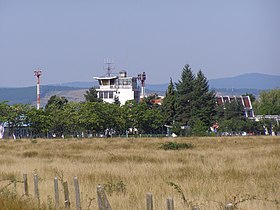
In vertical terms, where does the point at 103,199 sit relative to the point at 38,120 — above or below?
below

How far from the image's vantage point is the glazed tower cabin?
12988 cm

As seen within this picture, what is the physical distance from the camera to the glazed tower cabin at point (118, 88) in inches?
5113

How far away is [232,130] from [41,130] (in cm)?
3288

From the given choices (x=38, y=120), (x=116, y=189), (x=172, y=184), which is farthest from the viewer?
(x=38, y=120)

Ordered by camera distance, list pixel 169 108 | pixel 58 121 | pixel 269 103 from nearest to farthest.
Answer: pixel 58 121, pixel 169 108, pixel 269 103

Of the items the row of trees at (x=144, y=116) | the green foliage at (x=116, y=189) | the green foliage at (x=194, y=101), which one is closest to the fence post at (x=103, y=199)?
the green foliage at (x=116, y=189)

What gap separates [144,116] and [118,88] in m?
39.8

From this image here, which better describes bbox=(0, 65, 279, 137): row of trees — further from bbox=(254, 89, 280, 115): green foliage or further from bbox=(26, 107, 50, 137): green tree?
bbox=(254, 89, 280, 115): green foliage

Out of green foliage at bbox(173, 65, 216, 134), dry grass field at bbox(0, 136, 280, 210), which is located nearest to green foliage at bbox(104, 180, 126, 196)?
dry grass field at bbox(0, 136, 280, 210)

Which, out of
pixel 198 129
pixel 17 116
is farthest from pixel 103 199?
pixel 198 129

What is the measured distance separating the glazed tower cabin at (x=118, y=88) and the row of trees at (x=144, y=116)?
906 centimetres

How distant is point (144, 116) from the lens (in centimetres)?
9362

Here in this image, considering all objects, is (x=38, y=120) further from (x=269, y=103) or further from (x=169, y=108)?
(x=269, y=103)

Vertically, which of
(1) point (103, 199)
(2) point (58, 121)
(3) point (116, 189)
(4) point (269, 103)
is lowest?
(3) point (116, 189)
